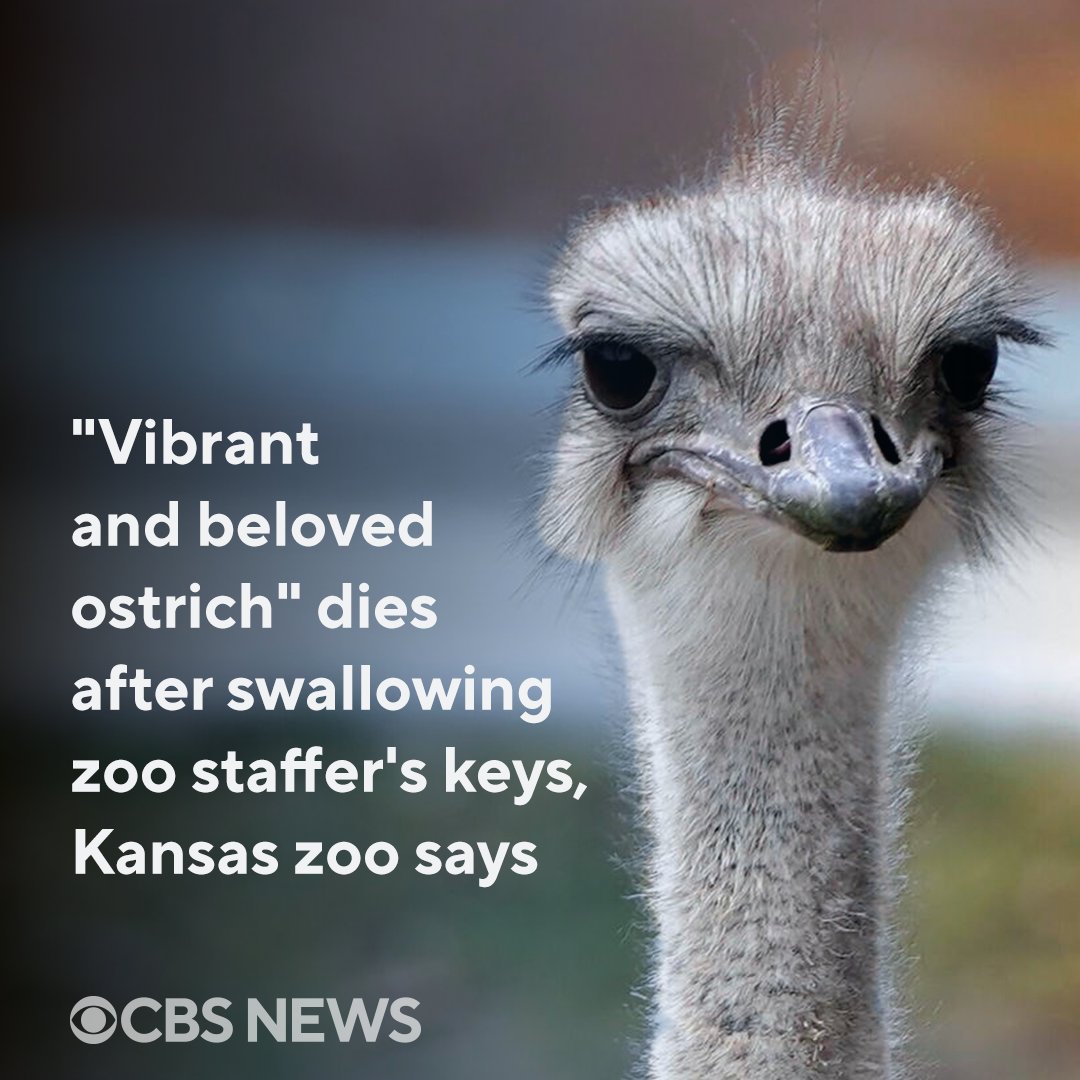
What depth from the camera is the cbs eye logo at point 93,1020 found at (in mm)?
1469

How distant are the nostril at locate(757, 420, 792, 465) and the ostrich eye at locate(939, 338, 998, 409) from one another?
202 millimetres

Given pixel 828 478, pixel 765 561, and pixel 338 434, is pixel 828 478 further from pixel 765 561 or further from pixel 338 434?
pixel 338 434

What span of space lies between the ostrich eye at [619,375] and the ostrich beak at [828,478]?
0.07 meters

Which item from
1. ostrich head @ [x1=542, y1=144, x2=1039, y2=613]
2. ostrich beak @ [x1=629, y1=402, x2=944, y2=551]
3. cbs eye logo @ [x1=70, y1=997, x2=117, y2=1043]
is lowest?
cbs eye logo @ [x1=70, y1=997, x2=117, y2=1043]

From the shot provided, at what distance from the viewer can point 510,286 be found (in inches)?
57.6

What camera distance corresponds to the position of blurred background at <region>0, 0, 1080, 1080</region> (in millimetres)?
1452

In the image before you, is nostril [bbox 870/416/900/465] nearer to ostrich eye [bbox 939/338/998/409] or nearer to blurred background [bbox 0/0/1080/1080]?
ostrich eye [bbox 939/338/998/409]

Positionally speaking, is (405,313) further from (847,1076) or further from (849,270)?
(847,1076)

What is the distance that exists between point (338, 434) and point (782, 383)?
1.86ft

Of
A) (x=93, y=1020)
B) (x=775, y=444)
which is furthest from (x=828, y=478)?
(x=93, y=1020)

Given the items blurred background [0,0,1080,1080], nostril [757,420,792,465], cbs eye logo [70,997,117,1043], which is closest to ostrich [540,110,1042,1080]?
nostril [757,420,792,465]

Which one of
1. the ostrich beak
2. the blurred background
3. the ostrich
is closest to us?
the ostrich beak

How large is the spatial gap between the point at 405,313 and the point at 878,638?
0.61 metres

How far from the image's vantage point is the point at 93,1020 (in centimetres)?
147
